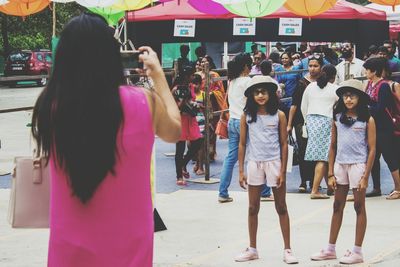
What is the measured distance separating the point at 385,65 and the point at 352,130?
2.79 metres

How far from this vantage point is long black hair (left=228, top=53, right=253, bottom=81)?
9.57 meters

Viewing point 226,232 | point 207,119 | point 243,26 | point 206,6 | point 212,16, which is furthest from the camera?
point 212,16

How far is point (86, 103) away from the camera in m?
2.97

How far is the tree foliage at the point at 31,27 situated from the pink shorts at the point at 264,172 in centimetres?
3363

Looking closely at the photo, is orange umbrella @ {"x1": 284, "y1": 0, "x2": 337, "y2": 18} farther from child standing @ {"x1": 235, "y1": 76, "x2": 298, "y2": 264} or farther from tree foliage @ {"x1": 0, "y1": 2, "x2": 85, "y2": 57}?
tree foliage @ {"x1": 0, "y1": 2, "x2": 85, "y2": 57}

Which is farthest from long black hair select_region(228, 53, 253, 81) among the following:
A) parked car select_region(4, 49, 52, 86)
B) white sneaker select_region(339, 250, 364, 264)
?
parked car select_region(4, 49, 52, 86)

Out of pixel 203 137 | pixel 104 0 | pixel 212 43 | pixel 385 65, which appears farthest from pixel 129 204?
pixel 212 43

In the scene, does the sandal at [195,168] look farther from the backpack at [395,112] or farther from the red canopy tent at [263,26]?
the red canopy tent at [263,26]

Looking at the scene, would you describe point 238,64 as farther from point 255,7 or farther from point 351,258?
point 255,7

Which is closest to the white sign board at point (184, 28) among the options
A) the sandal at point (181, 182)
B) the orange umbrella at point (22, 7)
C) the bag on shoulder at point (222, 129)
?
the orange umbrella at point (22, 7)

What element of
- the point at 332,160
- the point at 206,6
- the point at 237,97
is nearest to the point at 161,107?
the point at 332,160

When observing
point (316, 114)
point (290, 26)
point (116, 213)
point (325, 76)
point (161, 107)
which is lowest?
point (316, 114)

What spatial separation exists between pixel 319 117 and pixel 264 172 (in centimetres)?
299

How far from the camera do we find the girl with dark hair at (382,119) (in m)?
9.24
